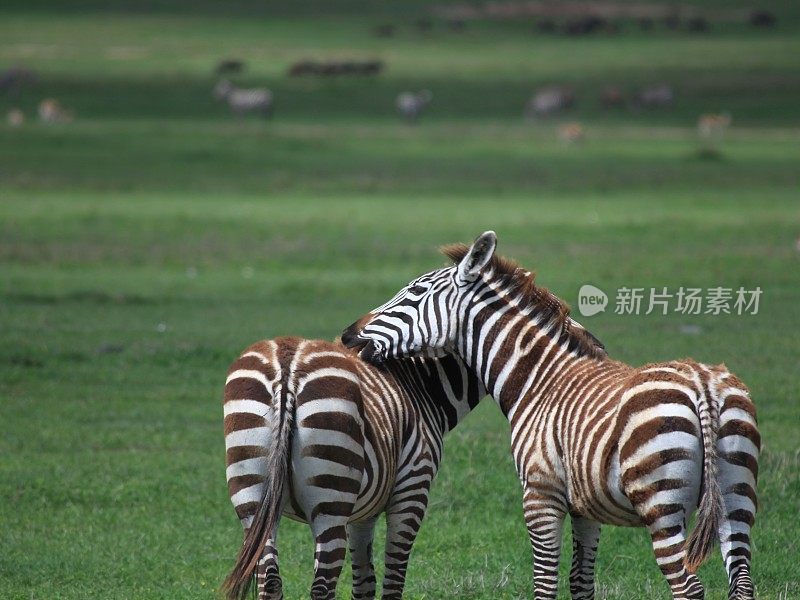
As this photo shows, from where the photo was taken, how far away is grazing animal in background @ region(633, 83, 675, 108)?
152ft

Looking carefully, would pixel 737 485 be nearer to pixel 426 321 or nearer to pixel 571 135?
pixel 426 321

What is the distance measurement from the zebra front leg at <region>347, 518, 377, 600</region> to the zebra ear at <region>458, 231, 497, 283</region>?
1.22 m

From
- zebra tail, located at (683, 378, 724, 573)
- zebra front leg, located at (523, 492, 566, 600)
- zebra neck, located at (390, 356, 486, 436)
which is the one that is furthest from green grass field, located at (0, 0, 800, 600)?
zebra tail, located at (683, 378, 724, 573)

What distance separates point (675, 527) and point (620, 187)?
2484 cm

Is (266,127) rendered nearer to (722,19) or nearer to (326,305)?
(326,305)

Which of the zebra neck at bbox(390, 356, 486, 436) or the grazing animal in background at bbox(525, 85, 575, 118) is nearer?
the zebra neck at bbox(390, 356, 486, 436)

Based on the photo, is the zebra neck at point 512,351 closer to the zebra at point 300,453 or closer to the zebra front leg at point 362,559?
the zebra at point 300,453

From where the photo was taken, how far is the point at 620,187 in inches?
1161

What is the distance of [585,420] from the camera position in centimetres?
562

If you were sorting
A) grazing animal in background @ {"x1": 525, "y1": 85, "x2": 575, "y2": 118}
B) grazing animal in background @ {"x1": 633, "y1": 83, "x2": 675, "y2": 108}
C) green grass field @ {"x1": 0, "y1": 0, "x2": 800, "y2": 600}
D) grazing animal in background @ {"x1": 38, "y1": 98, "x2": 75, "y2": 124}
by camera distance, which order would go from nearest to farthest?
green grass field @ {"x1": 0, "y1": 0, "x2": 800, "y2": 600} → grazing animal in background @ {"x1": 38, "y1": 98, "x2": 75, "y2": 124} → grazing animal in background @ {"x1": 525, "y1": 85, "x2": 575, "y2": 118} → grazing animal in background @ {"x1": 633, "y1": 83, "x2": 675, "y2": 108}

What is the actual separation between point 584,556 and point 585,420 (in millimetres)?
810
